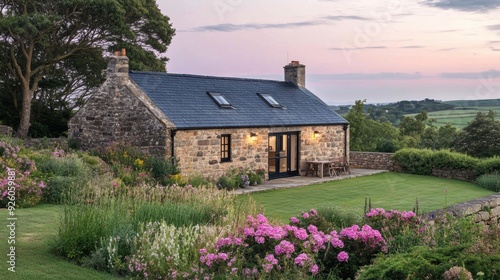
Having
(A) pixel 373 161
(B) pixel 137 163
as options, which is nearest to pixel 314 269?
(B) pixel 137 163

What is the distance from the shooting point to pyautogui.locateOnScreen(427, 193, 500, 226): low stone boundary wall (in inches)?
354

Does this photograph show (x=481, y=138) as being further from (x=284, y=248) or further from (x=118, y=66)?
(x=284, y=248)

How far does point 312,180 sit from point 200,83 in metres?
6.07

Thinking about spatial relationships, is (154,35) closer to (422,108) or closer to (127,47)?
(127,47)

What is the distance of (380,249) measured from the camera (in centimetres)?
697

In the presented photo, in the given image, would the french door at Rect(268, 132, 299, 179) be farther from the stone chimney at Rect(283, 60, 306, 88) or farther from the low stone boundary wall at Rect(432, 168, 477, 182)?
the low stone boundary wall at Rect(432, 168, 477, 182)

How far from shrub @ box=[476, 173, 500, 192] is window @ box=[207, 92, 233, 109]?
10.8 m

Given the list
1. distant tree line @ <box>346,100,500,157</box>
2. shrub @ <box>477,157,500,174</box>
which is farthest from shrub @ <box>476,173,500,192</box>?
distant tree line @ <box>346,100,500,157</box>

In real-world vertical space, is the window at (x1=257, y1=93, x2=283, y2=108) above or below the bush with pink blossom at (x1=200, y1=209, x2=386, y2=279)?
above

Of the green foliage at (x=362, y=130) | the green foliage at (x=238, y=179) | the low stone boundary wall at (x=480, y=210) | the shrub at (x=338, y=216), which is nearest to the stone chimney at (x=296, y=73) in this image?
the green foliage at (x=238, y=179)

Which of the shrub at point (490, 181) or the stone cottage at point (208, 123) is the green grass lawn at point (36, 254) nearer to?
the stone cottage at point (208, 123)

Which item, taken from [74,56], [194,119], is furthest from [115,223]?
[74,56]

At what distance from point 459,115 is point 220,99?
2368 centimetres

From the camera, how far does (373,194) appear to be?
18.5 m
